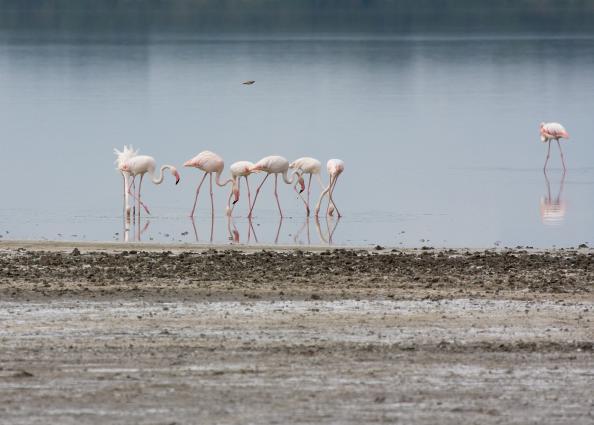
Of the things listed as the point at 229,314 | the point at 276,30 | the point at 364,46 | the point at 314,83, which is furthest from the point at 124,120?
the point at 276,30

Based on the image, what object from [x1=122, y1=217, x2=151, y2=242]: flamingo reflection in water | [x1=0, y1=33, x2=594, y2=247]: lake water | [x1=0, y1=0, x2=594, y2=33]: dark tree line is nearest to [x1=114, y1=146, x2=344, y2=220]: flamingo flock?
[x1=0, y1=33, x2=594, y2=247]: lake water

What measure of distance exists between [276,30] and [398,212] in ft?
274

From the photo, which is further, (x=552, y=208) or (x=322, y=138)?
(x=322, y=138)

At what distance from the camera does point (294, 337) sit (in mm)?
10820

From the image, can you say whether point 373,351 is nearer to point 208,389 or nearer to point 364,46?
point 208,389

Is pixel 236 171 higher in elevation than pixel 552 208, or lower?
higher

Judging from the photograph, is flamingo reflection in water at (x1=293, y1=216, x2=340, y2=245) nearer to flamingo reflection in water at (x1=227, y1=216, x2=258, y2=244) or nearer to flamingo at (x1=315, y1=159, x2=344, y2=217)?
flamingo at (x1=315, y1=159, x2=344, y2=217)

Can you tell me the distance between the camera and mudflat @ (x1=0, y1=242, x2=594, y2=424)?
8.81 m

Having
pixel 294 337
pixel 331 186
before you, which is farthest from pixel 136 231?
pixel 294 337

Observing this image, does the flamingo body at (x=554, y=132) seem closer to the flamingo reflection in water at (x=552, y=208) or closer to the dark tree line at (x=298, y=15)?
the flamingo reflection in water at (x=552, y=208)

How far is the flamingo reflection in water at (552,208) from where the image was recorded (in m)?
21.5

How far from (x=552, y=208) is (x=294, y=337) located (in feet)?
41.5

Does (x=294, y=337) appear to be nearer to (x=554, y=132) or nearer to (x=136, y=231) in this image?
(x=136, y=231)

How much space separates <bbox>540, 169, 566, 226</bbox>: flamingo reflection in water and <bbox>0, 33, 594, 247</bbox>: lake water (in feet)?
0.15
